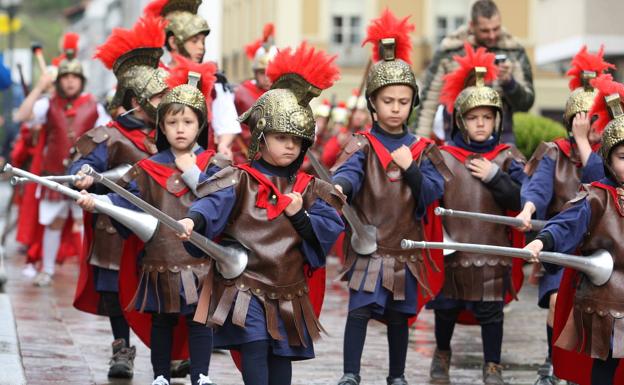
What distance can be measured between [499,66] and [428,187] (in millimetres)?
2512

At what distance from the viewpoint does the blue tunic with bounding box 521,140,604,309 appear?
29.8 feet

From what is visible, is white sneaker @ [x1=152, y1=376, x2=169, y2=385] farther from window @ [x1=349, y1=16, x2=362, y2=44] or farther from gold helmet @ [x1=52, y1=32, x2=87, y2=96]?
window @ [x1=349, y1=16, x2=362, y2=44]

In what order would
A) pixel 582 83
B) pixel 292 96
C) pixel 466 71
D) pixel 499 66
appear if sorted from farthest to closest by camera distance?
pixel 499 66 → pixel 466 71 → pixel 582 83 → pixel 292 96

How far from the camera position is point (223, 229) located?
7.40 m

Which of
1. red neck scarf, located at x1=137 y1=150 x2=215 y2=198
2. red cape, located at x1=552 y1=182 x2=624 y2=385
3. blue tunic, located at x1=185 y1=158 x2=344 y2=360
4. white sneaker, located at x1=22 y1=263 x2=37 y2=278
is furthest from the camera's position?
white sneaker, located at x1=22 y1=263 x2=37 y2=278

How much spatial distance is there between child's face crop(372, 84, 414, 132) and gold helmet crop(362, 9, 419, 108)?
4cm

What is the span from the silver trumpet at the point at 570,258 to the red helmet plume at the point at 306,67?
1048 millimetres

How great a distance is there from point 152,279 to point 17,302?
4.52m

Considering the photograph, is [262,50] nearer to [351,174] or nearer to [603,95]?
[351,174]

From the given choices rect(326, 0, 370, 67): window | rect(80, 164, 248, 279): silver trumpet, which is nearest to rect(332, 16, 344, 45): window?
rect(326, 0, 370, 67): window

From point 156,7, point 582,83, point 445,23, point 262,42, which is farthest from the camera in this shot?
point 445,23

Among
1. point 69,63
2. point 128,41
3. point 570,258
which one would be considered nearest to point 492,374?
point 570,258

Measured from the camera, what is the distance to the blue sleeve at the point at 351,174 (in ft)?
28.9

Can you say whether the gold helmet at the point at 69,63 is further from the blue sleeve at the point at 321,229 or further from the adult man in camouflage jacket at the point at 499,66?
the blue sleeve at the point at 321,229
